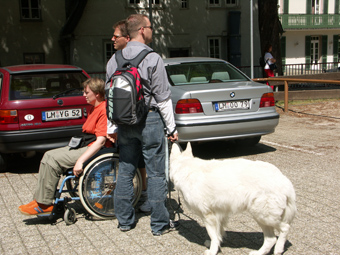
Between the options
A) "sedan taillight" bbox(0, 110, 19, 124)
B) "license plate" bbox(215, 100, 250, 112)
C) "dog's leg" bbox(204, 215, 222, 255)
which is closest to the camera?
"dog's leg" bbox(204, 215, 222, 255)

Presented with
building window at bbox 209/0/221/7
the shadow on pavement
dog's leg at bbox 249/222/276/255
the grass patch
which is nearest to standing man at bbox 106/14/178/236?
dog's leg at bbox 249/222/276/255

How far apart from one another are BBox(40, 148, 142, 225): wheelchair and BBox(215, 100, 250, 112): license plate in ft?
8.81

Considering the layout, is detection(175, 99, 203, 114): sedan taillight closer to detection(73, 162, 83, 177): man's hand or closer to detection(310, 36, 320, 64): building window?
detection(73, 162, 83, 177): man's hand

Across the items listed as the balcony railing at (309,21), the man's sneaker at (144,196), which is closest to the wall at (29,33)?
the man's sneaker at (144,196)

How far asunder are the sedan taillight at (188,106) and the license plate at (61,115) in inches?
61.8

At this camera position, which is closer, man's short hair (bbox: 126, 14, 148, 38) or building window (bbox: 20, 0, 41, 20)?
man's short hair (bbox: 126, 14, 148, 38)

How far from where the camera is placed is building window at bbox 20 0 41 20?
896 inches

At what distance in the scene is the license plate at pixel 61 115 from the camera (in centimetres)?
648

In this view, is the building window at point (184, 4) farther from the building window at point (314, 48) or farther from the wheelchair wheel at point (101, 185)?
the wheelchair wheel at point (101, 185)

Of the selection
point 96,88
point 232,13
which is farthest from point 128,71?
point 232,13

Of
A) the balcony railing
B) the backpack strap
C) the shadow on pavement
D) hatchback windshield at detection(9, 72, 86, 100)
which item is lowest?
the shadow on pavement

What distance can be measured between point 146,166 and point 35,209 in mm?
1256

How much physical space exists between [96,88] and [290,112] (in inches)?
355

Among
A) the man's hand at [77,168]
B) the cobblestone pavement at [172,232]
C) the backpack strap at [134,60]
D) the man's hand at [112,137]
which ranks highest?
the backpack strap at [134,60]
